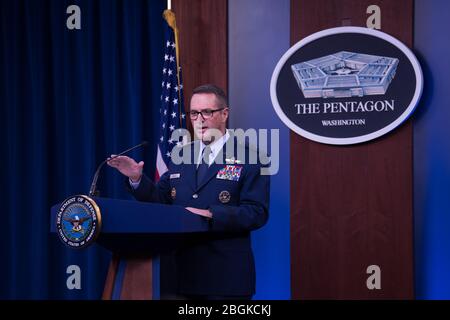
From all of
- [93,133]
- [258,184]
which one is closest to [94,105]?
[93,133]

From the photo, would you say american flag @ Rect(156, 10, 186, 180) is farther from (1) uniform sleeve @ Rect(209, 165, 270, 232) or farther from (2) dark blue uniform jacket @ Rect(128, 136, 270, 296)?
(1) uniform sleeve @ Rect(209, 165, 270, 232)

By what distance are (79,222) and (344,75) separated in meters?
1.96

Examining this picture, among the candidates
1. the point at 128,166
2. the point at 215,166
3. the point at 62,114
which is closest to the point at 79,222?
the point at 128,166

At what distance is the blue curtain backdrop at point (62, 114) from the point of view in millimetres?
3695

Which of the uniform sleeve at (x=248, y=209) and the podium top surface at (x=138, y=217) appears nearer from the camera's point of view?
the podium top surface at (x=138, y=217)

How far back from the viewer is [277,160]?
10.7ft

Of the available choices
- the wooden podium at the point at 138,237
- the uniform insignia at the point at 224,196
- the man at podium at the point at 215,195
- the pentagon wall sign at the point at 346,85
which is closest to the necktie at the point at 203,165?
the man at podium at the point at 215,195

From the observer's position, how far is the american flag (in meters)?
3.31

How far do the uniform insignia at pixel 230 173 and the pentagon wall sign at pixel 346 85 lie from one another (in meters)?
1.06

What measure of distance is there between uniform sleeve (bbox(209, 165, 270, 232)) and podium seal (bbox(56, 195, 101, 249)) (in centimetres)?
43

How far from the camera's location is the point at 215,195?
214cm

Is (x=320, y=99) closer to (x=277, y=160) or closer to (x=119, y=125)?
(x=277, y=160)

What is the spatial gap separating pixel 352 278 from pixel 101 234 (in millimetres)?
1801

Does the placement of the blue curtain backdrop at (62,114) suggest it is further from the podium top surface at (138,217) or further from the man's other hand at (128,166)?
the podium top surface at (138,217)
